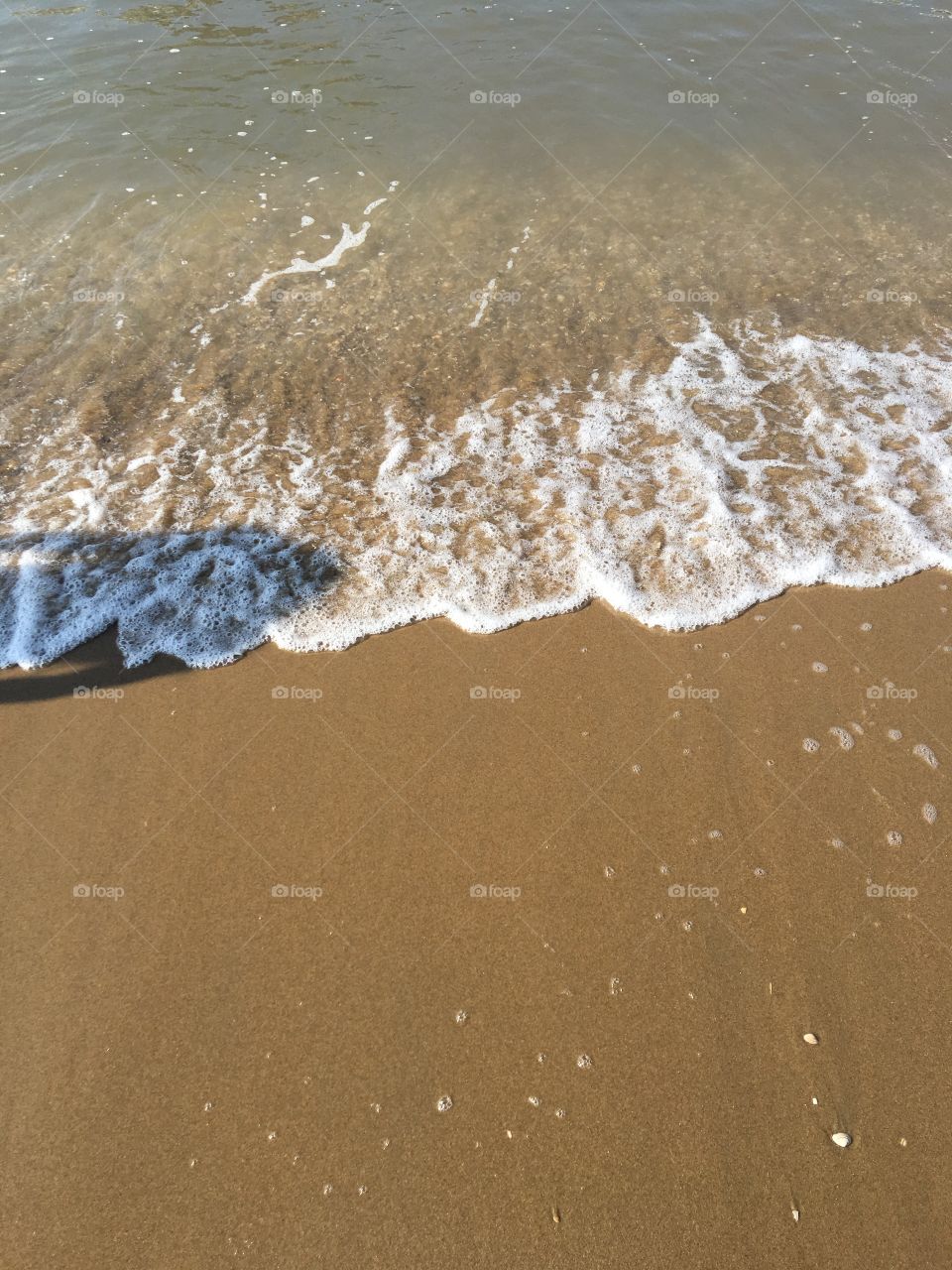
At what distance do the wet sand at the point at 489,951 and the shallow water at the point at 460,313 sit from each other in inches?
23.2

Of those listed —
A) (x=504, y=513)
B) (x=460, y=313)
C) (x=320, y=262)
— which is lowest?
(x=504, y=513)

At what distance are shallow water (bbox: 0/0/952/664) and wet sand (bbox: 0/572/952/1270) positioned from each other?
0.59 meters

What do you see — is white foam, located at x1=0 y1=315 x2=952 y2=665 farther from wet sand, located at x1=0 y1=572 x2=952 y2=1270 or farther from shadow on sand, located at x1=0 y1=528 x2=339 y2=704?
wet sand, located at x1=0 y1=572 x2=952 y2=1270

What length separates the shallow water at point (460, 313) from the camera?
4883 millimetres

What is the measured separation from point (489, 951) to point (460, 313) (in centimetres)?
579

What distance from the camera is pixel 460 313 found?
707 cm

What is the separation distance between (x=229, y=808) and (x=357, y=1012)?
117 centimetres

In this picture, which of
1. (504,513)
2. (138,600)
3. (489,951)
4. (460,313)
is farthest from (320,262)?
(489,951)

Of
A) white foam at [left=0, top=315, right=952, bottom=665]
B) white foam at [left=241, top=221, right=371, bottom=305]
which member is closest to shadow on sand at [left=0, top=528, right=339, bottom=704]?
white foam at [left=0, top=315, right=952, bottom=665]

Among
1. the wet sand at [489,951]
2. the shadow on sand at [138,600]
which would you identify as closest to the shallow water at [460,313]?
the shadow on sand at [138,600]

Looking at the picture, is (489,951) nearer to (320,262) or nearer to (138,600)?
(138,600)

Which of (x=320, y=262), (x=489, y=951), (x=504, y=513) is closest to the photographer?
(x=489, y=951)

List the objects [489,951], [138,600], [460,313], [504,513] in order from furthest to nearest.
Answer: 1. [460,313]
2. [504,513]
3. [138,600]
4. [489,951]

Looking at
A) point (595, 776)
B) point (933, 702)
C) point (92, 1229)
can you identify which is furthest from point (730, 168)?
point (92, 1229)
